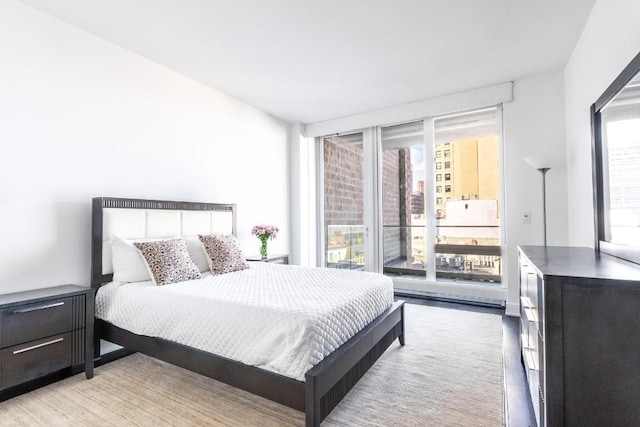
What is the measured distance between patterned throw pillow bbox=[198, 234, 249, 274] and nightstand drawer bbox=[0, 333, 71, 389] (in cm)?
118

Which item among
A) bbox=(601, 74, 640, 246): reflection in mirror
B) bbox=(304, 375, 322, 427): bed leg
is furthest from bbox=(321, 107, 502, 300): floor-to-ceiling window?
bbox=(304, 375, 322, 427): bed leg

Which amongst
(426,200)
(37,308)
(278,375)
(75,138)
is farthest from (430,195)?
(37,308)

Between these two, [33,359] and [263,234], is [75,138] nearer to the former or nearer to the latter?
[33,359]

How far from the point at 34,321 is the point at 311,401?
1.84 m

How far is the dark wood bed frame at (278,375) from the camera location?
1.59 metres

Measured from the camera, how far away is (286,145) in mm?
5160

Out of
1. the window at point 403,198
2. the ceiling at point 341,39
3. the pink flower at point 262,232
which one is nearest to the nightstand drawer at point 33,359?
the pink flower at point 262,232

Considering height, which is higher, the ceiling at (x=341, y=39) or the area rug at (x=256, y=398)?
the ceiling at (x=341, y=39)

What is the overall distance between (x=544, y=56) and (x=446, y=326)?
2.83 metres

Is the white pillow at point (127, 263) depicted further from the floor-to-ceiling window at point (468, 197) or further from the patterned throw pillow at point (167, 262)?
the floor-to-ceiling window at point (468, 197)

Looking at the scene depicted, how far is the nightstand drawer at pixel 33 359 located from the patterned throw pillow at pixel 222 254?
1.18 meters

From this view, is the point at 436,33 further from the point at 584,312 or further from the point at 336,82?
the point at 584,312

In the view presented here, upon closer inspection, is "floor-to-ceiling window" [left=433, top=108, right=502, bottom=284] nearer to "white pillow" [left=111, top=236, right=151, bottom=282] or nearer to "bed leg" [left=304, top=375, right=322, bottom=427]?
"bed leg" [left=304, top=375, right=322, bottom=427]

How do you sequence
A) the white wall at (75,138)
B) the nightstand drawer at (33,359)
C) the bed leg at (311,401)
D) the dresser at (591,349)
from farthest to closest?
the white wall at (75,138) < the nightstand drawer at (33,359) < the bed leg at (311,401) < the dresser at (591,349)
